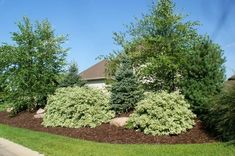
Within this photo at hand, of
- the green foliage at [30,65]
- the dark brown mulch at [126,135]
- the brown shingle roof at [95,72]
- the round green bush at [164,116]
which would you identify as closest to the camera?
the dark brown mulch at [126,135]

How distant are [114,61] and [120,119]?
7771 millimetres

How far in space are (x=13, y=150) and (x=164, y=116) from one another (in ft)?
17.3

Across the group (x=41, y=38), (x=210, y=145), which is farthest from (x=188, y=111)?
(x=41, y=38)

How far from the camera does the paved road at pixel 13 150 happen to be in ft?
40.4

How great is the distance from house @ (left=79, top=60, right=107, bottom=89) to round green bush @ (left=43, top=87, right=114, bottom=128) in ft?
74.0

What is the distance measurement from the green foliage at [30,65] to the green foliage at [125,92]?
8743 millimetres

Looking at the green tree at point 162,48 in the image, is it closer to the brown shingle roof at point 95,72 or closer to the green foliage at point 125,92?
the green foliage at point 125,92

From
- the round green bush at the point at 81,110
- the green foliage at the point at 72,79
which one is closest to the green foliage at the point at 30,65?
the green foliage at the point at 72,79

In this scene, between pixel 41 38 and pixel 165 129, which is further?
pixel 41 38

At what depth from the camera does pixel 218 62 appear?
51.3ft

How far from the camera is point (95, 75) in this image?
45.0m

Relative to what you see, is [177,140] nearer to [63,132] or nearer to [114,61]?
[63,132]

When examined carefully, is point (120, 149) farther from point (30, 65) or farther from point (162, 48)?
point (30, 65)

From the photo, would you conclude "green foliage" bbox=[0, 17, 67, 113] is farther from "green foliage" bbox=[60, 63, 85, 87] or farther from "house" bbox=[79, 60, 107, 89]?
"house" bbox=[79, 60, 107, 89]
